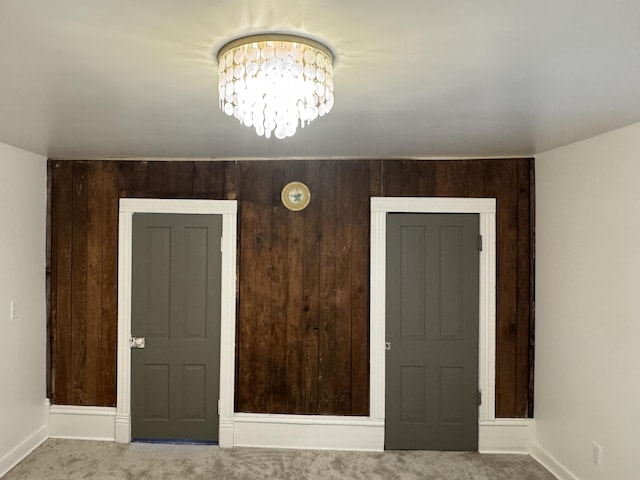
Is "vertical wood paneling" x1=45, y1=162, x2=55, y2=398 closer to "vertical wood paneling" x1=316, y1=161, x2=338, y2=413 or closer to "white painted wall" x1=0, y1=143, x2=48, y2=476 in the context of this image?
"white painted wall" x1=0, y1=143, x2=48, y2=476

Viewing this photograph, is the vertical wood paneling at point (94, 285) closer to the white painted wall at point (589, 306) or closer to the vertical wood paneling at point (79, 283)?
the vertical wood paneling at point (79, 283)

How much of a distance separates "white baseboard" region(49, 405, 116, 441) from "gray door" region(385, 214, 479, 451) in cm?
240

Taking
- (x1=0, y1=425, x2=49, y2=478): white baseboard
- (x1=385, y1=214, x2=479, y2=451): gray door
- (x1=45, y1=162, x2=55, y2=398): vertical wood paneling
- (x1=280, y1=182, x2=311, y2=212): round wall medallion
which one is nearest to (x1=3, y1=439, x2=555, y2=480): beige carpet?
(x1=0, y1=425, x2=49, y2=478): white baseboard

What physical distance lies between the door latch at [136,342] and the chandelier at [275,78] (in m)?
2.69

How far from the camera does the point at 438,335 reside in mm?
3602

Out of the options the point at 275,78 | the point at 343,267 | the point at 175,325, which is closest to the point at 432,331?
the point at 343,267

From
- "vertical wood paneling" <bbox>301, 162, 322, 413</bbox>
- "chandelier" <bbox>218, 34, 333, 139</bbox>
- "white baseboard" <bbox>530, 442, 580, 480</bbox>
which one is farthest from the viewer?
"vertical wood paneling" <bbox>301, 162, 322, 413</bbox>

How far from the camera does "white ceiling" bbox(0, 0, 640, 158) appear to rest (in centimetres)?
130

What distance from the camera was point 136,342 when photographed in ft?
12.1

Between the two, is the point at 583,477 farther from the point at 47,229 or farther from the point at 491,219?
the point at 47,229

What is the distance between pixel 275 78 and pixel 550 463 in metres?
3.49

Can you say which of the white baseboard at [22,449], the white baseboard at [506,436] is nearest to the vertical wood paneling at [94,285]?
the white baseboard at [22,449]

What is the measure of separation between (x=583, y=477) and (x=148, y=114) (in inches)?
144

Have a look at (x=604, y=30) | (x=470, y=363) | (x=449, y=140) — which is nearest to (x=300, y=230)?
(x=449, y=140)
